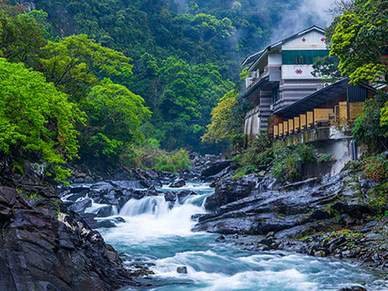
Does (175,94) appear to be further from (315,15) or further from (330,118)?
(315,15)

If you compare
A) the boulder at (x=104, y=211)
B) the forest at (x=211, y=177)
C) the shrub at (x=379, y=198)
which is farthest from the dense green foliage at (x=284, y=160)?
the boulder at (x=104, y=211)

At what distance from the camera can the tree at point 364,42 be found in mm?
20812

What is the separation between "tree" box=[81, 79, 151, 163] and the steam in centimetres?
9175

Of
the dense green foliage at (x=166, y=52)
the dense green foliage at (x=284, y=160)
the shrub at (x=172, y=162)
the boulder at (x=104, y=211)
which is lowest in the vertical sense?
the boulder at (x=104, y=211)

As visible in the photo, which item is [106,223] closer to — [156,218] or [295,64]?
[156,218]

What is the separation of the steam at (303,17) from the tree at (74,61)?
99.6m

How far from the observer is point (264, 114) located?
1731 inches

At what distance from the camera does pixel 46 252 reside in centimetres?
1197

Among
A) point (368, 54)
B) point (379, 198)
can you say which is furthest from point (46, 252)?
point (368, 54)

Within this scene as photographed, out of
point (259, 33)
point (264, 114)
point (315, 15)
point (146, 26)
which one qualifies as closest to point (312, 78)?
point (264, 114)

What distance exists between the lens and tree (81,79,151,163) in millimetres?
44969

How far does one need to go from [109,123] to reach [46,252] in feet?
116

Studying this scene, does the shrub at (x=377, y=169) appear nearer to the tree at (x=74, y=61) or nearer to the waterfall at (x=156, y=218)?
the waterfall at (x=156, y=218)

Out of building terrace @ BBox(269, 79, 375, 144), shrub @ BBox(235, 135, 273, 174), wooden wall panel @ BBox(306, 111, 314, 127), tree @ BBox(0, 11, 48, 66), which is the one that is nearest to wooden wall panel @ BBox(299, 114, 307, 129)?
building terrace @ BBox(269, 79, 375, 144)
